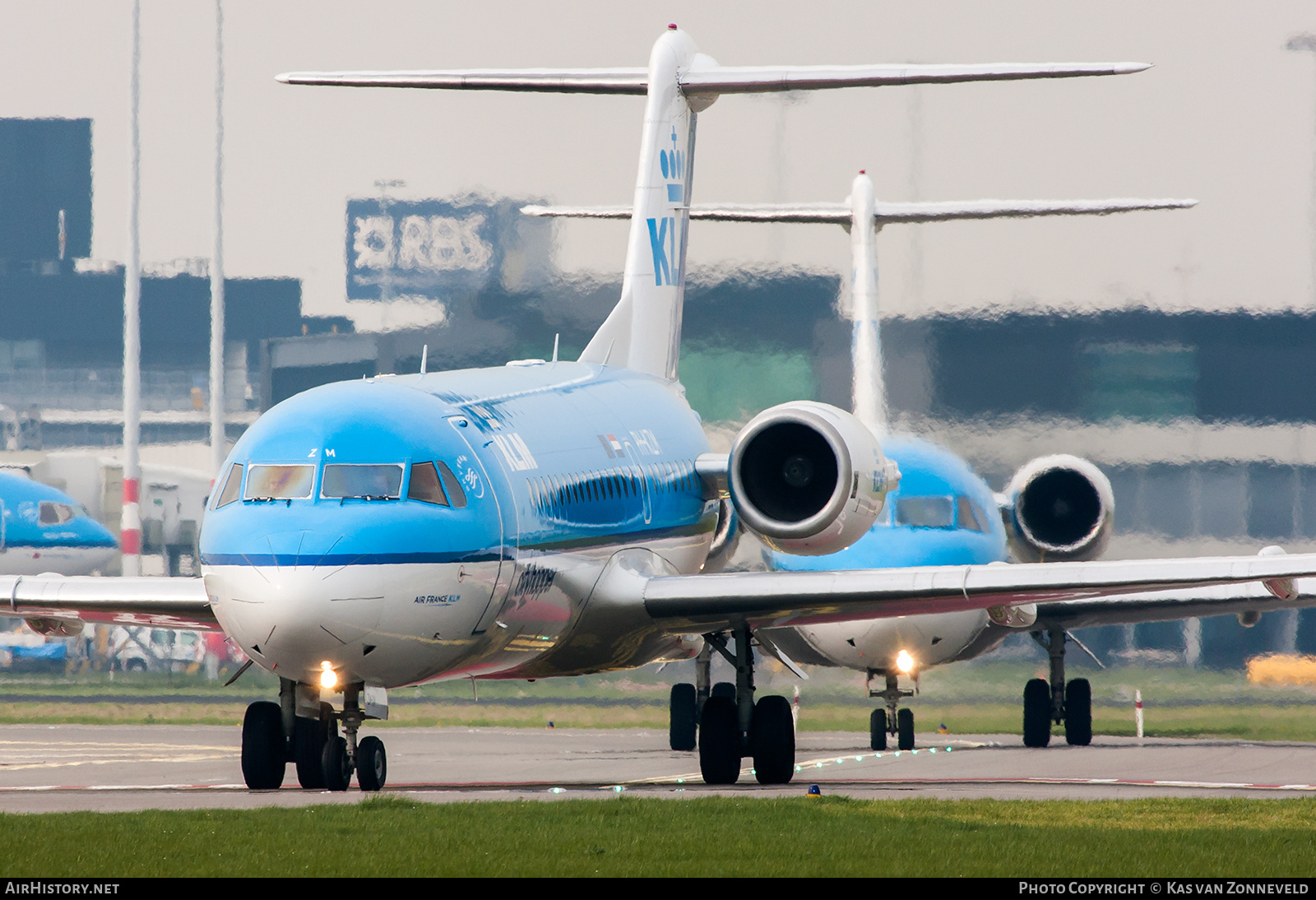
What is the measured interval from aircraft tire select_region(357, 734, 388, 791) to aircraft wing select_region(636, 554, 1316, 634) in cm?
313

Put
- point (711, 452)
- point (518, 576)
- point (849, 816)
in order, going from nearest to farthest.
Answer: point (849, 816) → point (518, 576) → point (711, 452)

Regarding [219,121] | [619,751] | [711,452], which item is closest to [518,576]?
[711,452]

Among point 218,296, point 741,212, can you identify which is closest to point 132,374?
point 218,296

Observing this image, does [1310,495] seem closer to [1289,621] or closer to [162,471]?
[1289,621]

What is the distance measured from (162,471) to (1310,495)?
103 feet

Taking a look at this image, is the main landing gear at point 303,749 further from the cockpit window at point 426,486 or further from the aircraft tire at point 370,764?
the cockpit window at point 426,486

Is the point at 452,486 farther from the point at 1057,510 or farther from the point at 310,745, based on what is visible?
the point at 1057,510

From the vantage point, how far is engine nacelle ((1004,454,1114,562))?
2608 cm

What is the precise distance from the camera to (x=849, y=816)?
45.2 feet

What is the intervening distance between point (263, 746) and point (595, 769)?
520cm

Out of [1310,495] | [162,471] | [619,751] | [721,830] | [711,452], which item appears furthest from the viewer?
[162,471]

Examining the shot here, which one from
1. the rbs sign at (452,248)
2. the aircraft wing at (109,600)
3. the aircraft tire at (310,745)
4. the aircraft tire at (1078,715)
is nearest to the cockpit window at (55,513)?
the rbs sign at (452,248)

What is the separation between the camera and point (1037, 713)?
26062 mm

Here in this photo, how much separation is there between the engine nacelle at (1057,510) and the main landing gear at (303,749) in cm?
1204
